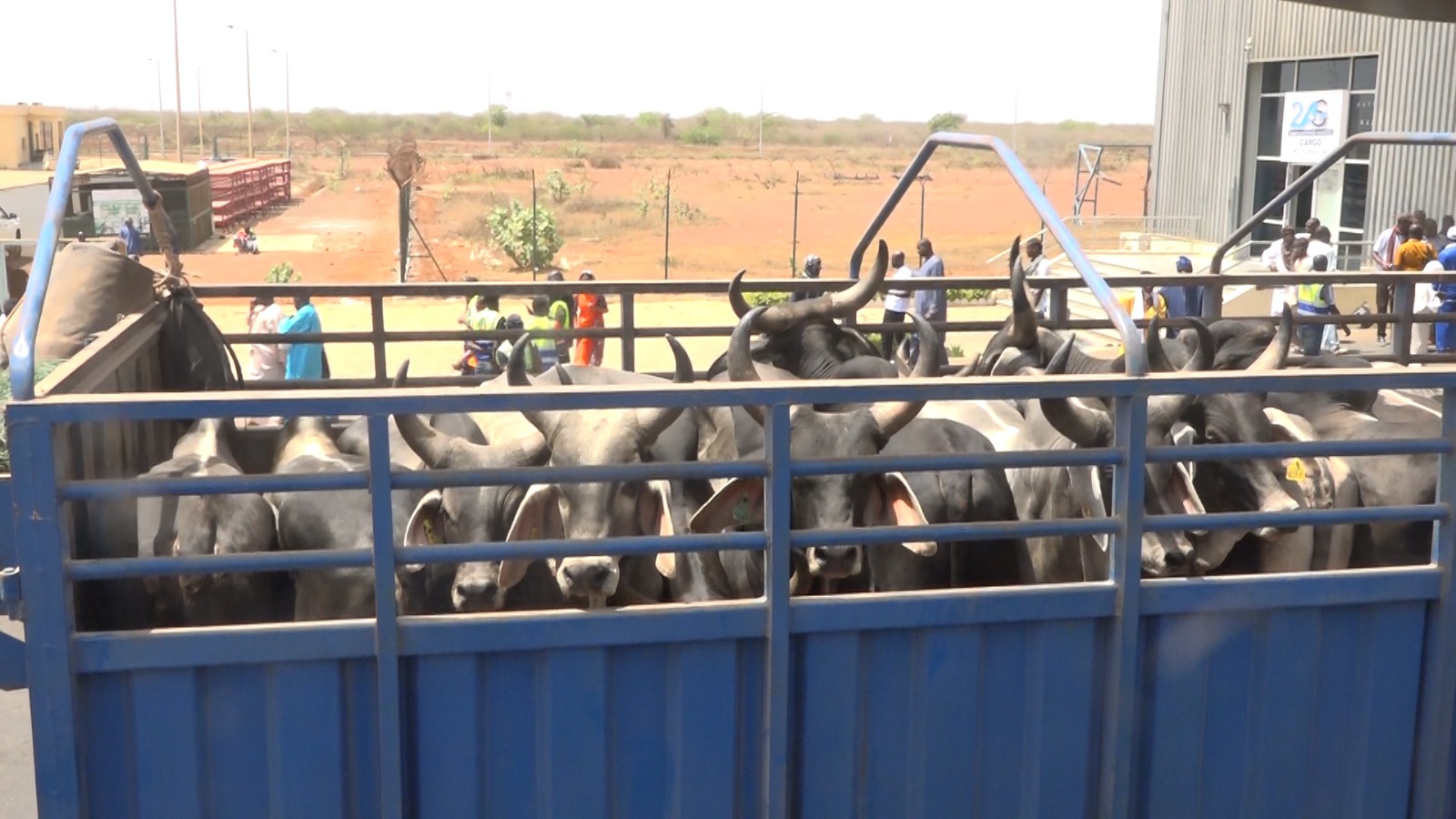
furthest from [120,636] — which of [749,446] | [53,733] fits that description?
[749,446]

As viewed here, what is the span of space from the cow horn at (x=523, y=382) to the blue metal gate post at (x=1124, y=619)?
67.6 inches

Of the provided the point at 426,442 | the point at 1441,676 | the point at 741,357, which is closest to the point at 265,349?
the point at 426,442

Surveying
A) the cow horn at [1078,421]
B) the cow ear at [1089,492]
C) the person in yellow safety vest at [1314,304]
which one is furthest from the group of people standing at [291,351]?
the person in yellow safety vest at [1314,304]

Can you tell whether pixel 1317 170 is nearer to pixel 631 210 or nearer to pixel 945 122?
pixel 631 210

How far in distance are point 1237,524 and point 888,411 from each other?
1.13 meters

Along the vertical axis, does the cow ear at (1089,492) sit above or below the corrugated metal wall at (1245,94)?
below

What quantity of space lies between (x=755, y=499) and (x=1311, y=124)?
23.3 metres

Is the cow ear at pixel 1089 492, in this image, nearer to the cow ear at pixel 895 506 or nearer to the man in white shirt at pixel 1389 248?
the cow ear at pixel 895 506

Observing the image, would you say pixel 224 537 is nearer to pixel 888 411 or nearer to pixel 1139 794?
pixel 888 411

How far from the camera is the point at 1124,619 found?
3795mm

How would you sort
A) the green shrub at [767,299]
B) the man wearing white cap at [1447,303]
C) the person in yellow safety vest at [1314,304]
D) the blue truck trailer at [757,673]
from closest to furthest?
1. the blue truck trailer at [757,673]
2. the green shrub at [767,299]
3. the person in yellow safety vest at [1314,304]
4. the man wearing white cap at [1447,303]

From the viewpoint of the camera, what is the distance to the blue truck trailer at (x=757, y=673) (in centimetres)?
338

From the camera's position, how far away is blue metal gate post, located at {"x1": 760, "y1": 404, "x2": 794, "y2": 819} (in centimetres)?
357

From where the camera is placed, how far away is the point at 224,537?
440cm
